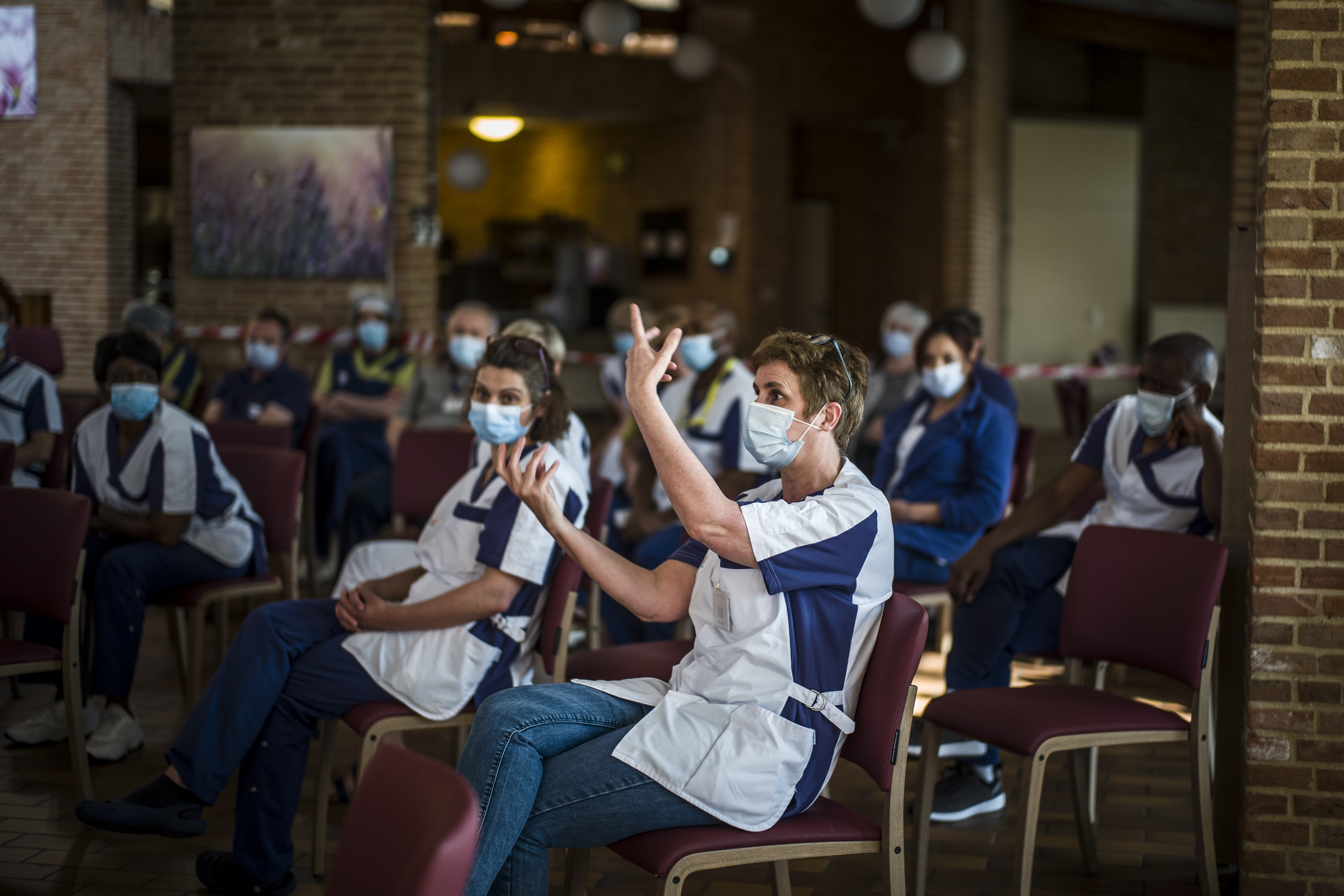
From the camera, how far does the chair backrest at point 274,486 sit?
13.9 feet

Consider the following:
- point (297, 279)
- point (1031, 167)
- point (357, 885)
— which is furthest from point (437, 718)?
point (1031, 167)

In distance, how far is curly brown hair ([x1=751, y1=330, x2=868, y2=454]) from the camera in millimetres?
2305

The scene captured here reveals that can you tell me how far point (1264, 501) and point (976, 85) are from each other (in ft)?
31.8

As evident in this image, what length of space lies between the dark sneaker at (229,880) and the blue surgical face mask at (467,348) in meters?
2.94

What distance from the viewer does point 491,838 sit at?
2.09m

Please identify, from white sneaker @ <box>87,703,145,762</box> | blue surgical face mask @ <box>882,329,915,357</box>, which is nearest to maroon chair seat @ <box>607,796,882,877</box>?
white sneaker @ <box>87,703,145,762</box>

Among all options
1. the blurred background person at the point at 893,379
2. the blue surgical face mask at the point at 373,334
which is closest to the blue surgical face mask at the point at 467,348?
the blue surgical face mask at the point at 373,334

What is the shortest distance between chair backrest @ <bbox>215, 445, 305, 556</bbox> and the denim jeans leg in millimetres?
2126

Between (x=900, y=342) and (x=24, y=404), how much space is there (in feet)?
12.4

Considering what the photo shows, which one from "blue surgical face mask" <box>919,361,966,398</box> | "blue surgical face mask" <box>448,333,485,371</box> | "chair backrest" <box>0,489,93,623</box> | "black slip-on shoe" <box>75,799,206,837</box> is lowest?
"black slip-on shoe" <box>75,799,206,837</box>

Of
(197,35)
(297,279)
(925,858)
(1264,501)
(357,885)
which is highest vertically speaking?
(197,35)

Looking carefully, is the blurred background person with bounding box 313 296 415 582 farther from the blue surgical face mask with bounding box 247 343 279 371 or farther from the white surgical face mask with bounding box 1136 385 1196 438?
the white surgical face mask with bounding box 1136 385 1196 438

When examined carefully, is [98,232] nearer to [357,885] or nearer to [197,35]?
[197,35]

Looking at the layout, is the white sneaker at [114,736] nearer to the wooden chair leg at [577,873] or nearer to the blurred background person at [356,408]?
the wooden chair leg at [577,873]
